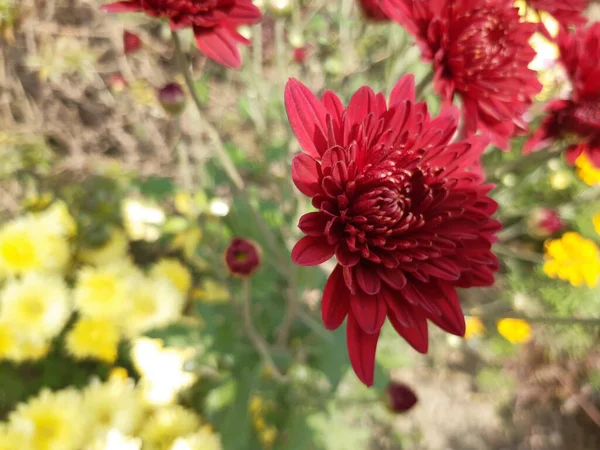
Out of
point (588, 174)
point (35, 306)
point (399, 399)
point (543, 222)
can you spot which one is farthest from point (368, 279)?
point (588, 174)

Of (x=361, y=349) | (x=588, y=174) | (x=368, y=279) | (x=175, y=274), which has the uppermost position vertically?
(x=368, y=279)

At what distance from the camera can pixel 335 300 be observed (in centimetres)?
86

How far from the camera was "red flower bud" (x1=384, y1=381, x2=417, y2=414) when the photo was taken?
1.55 meters

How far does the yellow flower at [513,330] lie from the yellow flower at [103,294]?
2147 mm

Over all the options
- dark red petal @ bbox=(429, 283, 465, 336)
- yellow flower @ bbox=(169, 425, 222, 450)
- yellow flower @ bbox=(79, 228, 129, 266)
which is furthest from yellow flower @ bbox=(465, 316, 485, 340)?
yellow flower @ bbox=(79, 228, 129, 266)

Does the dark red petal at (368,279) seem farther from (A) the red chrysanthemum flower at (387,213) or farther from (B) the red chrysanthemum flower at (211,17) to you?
(B) the red chrysanthemum flower at (211,17)

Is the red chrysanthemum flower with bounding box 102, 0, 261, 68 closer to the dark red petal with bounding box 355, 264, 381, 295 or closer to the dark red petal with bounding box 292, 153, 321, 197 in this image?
the dark red petal with bounding box 292, 153, 321, 197

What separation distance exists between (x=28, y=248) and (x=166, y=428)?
985 millimetres

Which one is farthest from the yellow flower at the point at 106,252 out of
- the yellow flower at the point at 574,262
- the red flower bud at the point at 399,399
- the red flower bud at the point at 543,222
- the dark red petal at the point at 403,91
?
the yellow flower at the point at 574,262

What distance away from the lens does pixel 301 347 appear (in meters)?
1.95

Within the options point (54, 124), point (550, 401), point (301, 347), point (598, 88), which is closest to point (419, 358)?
point (550, 401)

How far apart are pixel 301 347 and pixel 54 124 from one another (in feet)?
7.94

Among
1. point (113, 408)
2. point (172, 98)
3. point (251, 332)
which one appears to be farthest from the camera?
point (113, 408)

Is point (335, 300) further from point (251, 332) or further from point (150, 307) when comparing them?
point (150, 307)
